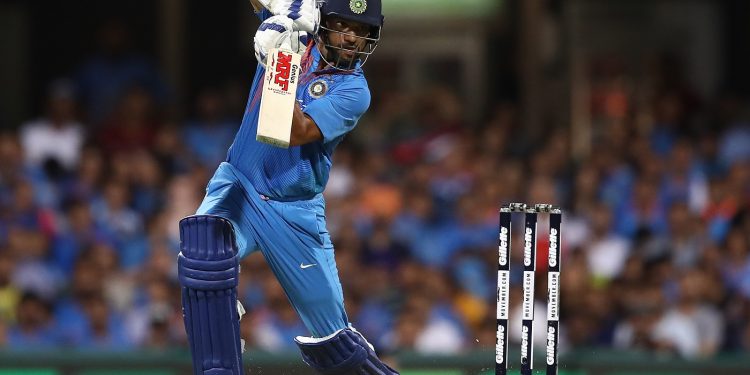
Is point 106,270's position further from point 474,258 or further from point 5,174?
point 474,258

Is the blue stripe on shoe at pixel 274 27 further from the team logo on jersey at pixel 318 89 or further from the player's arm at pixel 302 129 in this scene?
the team logo on jersey at pixel 318 89

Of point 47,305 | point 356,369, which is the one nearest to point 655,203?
point 47,305

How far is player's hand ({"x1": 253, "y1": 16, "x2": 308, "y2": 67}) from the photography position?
485cm

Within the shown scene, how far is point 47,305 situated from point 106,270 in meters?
0.47

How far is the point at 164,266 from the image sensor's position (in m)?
9.64

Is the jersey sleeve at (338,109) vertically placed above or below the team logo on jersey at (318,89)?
below

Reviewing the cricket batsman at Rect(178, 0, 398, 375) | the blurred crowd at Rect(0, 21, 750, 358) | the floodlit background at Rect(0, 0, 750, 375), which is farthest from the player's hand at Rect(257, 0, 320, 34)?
the blurred crowd at Rect(0, 21, 750, 358)

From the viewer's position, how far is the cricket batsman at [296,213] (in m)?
4.99

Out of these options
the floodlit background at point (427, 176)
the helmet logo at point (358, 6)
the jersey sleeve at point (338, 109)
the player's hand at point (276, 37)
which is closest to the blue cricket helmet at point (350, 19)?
the helmet logo at point (358, 6)

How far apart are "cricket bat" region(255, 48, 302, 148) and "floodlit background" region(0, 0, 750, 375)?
7.26 feet

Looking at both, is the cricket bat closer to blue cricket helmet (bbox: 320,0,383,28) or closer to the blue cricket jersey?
the blue cricket jersey

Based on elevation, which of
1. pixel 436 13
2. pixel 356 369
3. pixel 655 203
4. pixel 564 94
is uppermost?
pixel 436 13

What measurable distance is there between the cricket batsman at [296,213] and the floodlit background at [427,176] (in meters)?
1.53

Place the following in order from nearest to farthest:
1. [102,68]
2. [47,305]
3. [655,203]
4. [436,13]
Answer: [47,305] → [655,203] → [102,68] → [436,13]
